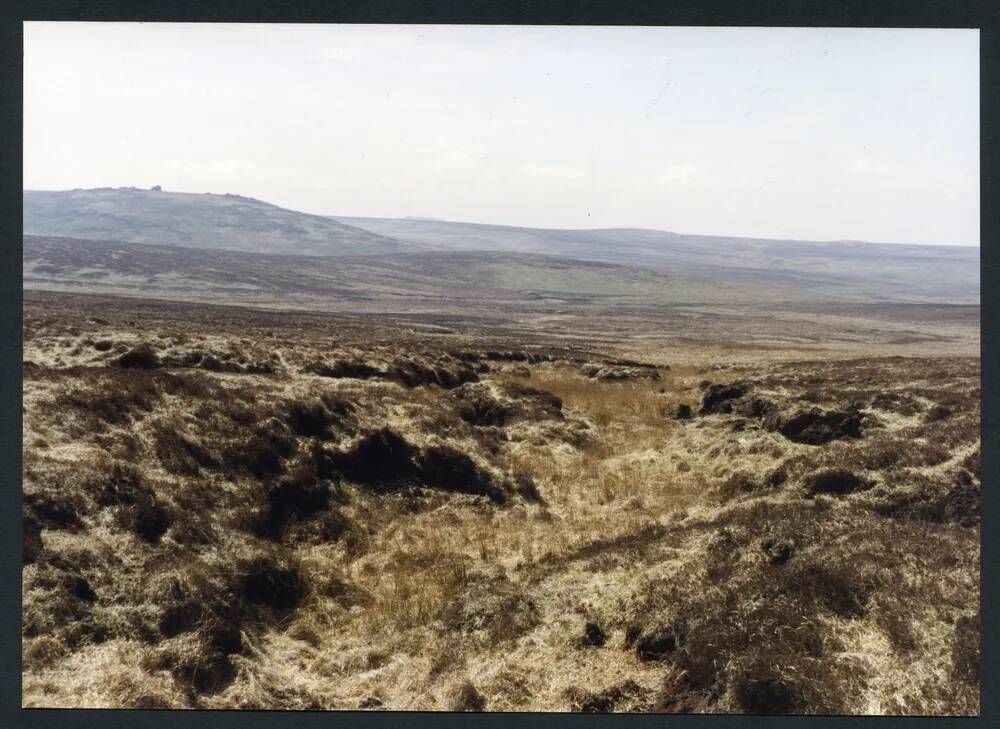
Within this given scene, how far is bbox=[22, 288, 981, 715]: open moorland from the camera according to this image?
7461 millimetres

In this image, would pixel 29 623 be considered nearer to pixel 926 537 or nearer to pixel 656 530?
pixel 656 530

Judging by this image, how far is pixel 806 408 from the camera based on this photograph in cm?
1895

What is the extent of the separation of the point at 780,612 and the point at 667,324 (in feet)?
382

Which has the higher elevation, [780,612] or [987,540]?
[987,540]

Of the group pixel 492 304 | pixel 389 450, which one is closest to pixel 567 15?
pixel 389 450

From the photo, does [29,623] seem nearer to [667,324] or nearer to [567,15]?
[567,15]

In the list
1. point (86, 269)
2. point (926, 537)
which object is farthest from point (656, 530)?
point (86, 269)

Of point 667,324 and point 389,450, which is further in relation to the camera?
point 667,324

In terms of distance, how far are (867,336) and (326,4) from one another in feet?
373

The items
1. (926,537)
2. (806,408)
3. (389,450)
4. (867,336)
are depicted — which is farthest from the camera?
(867,336)

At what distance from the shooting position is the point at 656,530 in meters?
12.4

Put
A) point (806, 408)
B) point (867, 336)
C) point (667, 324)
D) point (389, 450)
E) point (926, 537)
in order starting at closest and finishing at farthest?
point (926, 537), point (389, 450), point (806, 408), point (867, 336), point (667, 324)

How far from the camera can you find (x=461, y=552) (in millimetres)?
12156

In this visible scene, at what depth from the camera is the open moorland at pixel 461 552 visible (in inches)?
294
